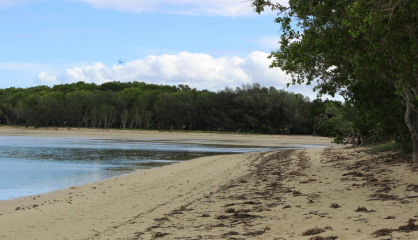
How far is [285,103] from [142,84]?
54.8 meters

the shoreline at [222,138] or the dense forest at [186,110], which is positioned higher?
the dense forest at [186,110]

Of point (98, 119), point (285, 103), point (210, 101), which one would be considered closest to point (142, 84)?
point (98, 119)

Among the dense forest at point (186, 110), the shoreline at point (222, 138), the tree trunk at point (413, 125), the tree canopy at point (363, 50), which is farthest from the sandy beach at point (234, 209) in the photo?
the dense forest at point (186, 110)

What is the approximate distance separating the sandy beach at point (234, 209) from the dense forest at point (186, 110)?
5013 centimetres

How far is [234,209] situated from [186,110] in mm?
65873

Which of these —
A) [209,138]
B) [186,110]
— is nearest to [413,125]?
[209,138]

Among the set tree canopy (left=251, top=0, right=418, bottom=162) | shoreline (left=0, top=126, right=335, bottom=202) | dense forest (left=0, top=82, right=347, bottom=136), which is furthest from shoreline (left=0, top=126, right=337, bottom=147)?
tree canopy (left=251, top=0, right=418, bottom=162)

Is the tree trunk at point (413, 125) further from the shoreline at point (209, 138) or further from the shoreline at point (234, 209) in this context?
the shoreline at point (209, 138)

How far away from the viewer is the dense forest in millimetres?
65000

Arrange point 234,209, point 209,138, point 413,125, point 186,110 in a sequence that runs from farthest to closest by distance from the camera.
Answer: point 186,110, point 209,138, point 413,125, point 234,209

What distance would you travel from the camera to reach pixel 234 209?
663 centimetres

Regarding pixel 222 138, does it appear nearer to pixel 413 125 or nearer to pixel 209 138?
pixel 209 138

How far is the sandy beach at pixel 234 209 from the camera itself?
5027mm

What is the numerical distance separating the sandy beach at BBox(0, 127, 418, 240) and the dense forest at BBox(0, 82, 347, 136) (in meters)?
50.1
